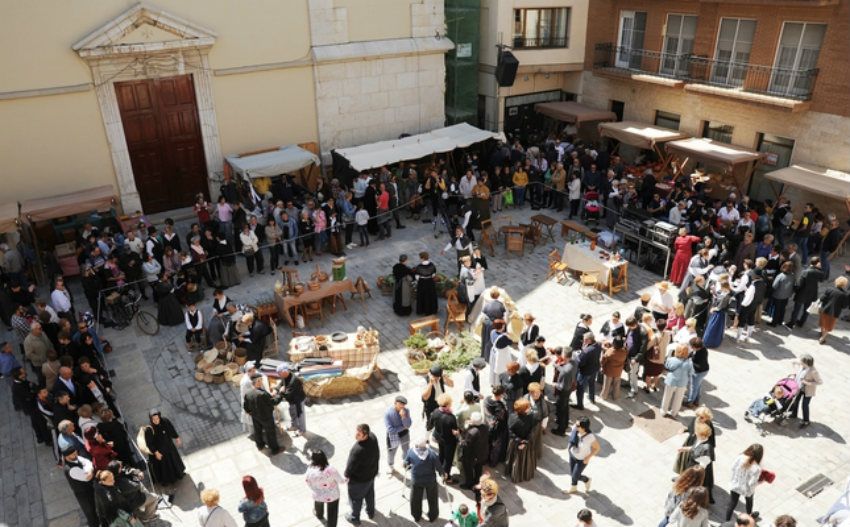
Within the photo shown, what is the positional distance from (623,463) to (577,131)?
18.1 metres

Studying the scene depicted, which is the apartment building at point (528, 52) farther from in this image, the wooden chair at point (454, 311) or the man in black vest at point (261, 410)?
the man in black vest at point (261, 410)

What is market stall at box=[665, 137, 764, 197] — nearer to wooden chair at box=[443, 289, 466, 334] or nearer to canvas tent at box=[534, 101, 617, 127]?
canvas tent at box=[534, 101, 617, 127]

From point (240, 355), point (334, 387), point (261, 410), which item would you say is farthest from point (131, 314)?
point (261, 410)

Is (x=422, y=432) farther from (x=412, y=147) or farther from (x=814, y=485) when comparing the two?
(x=412, y=147)

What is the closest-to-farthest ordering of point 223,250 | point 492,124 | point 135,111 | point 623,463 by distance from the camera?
1. point 623,463
2. point 223,250
3. point 135,111
4. point 492,124

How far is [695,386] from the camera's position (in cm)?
1118

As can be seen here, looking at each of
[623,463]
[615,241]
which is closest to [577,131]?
[615,241]

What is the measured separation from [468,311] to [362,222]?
200 inches

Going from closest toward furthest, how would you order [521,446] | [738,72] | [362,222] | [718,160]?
[521,446]
[362,222]
[718,160]
[738,72]

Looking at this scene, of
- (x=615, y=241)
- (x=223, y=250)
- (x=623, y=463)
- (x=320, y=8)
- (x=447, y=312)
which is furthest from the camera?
(x=320, y=8)

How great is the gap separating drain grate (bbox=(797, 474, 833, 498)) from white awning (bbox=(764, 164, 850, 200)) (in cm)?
976

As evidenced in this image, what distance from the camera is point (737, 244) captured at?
16188 millimetres

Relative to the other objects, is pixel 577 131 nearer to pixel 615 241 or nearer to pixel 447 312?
pixel 615 241

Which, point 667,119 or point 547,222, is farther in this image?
point 667,119
